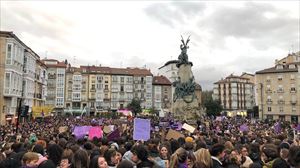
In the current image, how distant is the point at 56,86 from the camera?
103000mm

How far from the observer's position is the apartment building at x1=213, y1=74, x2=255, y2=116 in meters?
138

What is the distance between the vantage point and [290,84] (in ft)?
294

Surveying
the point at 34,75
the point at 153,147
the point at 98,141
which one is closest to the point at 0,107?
the point at 34,75

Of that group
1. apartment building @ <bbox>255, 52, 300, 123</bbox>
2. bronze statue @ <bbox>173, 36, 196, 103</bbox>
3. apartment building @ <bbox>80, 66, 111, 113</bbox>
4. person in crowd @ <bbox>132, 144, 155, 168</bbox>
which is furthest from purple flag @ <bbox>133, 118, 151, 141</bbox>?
apartment building @ <bbox>80, 66, 111, 113</bbox>

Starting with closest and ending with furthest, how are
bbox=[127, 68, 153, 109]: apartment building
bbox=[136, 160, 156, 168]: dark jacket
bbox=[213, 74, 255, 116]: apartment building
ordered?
bbox=[136, 160, 156, 168]: dark jacket < bbox=[127, 68, 153, 109]: apartment building < bbox=[213, 74, 255, 116]: apartment building

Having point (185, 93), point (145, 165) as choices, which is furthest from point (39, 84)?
point (145, 165)

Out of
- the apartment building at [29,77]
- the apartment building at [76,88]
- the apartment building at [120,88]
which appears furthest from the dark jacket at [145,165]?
the apartment building at [120,88]

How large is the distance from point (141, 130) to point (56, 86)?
95750 mm

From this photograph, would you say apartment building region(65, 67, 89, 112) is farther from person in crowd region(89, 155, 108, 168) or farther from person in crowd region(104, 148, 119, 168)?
person in crowd region(89, 155, 108, 168)

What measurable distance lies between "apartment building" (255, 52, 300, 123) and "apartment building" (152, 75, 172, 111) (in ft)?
106

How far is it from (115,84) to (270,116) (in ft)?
159

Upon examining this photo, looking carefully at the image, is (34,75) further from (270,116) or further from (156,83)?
(270,116)

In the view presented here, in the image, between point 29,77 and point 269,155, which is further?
point 29,77

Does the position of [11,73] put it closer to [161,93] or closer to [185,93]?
[185,93]
